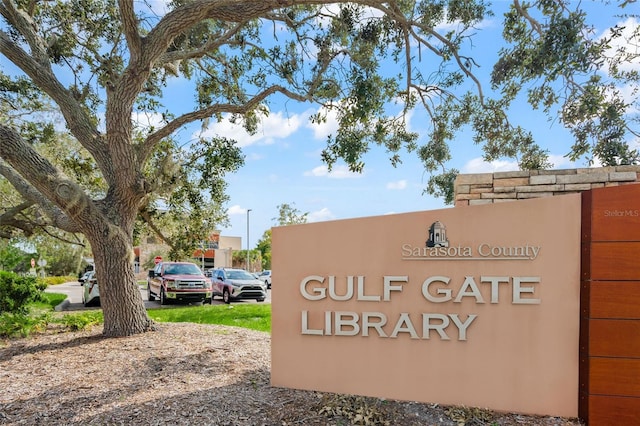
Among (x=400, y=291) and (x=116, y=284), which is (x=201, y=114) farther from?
(x=400, y=291)

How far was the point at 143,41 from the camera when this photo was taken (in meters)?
7.21

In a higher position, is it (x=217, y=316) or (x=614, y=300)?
(x=614, y=300)

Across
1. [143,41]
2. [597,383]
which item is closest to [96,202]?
[143,41]

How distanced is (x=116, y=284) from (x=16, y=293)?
3.66 meters

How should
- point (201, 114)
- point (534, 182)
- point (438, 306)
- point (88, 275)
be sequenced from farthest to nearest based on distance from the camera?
point (88, 275) < point (201, 114) < point (534, 182) < point (438, 306)

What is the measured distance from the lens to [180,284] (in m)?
16.1

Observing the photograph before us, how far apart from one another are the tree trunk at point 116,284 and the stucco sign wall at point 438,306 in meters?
4.33

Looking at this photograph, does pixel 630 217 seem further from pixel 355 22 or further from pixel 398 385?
pixel 355 22

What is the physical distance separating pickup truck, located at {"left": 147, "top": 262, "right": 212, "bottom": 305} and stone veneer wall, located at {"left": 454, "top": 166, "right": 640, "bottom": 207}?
13.1 metres

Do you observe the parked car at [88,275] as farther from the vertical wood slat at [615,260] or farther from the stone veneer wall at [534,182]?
the vertical wood slat at [615,260]

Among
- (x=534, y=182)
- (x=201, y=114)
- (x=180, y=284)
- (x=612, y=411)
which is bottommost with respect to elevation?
(x=180, y=284)

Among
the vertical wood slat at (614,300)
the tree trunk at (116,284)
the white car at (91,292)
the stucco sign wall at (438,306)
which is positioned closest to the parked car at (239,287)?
the white car at (91,292)

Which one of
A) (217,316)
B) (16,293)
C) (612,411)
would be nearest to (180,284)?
(217,316)

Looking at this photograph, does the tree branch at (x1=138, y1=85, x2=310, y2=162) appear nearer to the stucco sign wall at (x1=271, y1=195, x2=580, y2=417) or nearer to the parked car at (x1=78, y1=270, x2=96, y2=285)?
the stucco sign wall at (x1=271, y1=195, x2=580, y2=417)
